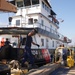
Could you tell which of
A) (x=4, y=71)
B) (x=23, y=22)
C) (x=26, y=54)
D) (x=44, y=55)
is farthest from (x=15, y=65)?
(x=23, y=22)

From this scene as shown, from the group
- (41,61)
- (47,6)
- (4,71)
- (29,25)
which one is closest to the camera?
(4,71)

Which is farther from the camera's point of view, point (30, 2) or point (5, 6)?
point (30, 2)

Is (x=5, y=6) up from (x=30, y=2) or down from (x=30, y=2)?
down

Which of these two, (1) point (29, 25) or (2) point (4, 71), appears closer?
(2) point (4, 71)

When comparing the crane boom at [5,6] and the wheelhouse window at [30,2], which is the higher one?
the wheelhouse window at [30,2]

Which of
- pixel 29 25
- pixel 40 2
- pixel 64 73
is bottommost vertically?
pixel 64 73

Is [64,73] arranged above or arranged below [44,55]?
below

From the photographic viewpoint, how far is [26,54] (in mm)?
10102

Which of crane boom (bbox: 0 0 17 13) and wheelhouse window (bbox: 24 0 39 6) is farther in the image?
wheelhouse window (bbox: 24 0 39 6)

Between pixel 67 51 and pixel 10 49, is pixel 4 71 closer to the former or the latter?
pixel 10 49

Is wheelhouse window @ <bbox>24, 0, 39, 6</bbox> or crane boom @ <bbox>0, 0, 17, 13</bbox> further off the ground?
wheelhouse window @ <bbox>24, 0, 39, 6</bbox>

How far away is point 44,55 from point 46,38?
8.07 m

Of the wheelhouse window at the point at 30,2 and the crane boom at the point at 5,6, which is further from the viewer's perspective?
the wheelhouse window at the point at 30,2

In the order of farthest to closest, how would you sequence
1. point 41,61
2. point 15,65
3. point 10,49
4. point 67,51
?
1. point 67,51
2. point 41,61
3. point 10,49
4. point 15,65
